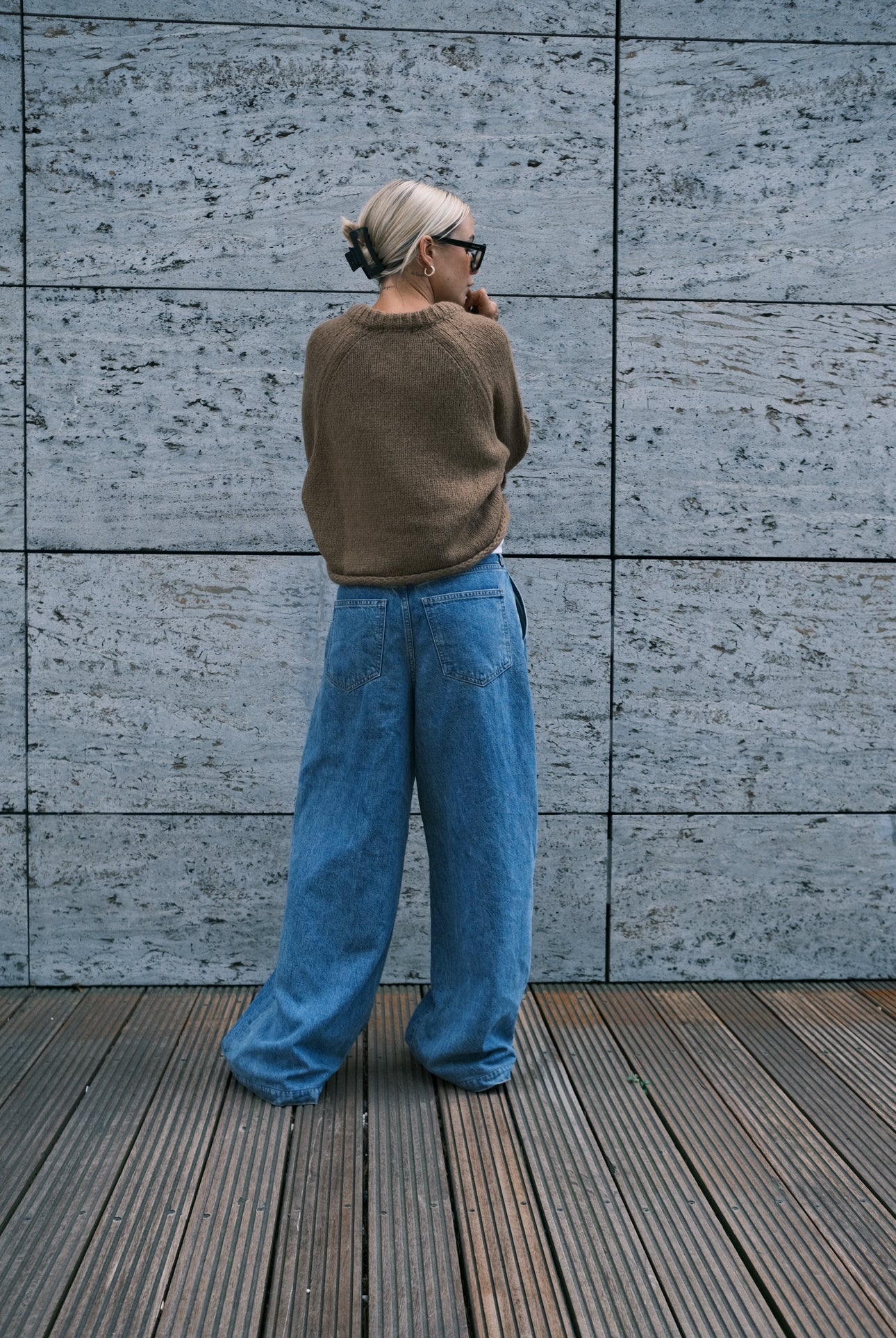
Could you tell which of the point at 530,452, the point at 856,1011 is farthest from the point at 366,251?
the point at 856,1011

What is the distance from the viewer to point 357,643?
2.39m

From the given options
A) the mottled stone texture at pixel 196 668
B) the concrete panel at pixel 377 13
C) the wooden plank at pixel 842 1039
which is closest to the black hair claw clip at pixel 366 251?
the mottled stone texture at pixel 196 668

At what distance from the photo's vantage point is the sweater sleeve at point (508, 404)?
2.33 meters

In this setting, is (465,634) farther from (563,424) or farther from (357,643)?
(563,424)

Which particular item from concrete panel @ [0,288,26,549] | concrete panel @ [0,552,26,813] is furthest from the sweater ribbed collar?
concrete panel @ [0,552,26,813]

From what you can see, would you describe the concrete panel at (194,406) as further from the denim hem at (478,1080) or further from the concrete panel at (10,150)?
the denim hem at (478,1080)

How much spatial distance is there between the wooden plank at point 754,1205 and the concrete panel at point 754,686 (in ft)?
2.60

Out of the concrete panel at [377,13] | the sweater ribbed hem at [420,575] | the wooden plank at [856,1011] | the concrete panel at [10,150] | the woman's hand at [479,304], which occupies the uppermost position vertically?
the concrete panel at [377,13]

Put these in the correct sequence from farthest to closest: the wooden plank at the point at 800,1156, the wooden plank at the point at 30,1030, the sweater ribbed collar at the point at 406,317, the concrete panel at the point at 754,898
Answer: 1. the concrete panel at the point at 754,898
2. the wooden plank at the point at 30,1030
3. the sweater ribbed collar at the point at 406,317
4. the wooden plank at the point at 800,1156

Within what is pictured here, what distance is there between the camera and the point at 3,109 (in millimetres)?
3092

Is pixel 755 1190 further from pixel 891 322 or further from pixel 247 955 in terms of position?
pixel 891 322

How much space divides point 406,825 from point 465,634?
0.47 m

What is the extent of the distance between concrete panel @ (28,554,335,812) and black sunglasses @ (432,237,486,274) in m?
1.09

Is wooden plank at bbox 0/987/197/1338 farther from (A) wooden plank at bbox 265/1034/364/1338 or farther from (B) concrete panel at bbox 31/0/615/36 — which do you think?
(B) concrete panel at bbox 31/0/615/36
